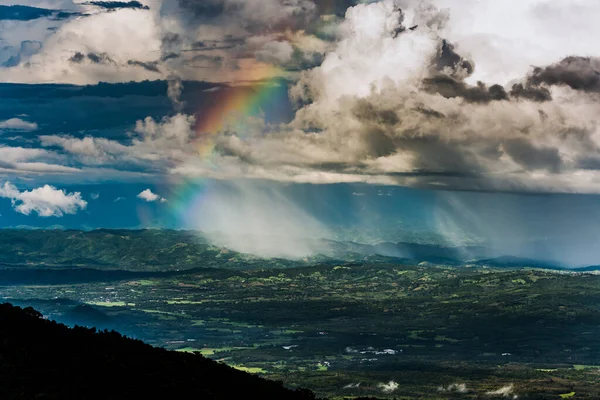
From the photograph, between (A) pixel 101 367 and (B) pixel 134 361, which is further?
(B) pixel 134 361

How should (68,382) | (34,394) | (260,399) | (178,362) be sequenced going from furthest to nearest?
(178,362) → (260,399) → (68,382) → (34,394)

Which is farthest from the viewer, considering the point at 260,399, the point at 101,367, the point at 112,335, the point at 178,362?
the point at 112,335

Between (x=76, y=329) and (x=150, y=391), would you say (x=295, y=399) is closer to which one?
(x=150, y=391)

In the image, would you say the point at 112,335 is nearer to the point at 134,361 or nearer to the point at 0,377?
the point at 134,361

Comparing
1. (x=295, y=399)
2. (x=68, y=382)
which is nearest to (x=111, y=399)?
(x=68, y=382)

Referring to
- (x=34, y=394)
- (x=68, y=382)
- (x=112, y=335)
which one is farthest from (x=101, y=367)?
(x=112, y=335)

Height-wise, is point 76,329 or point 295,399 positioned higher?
point 76,329
